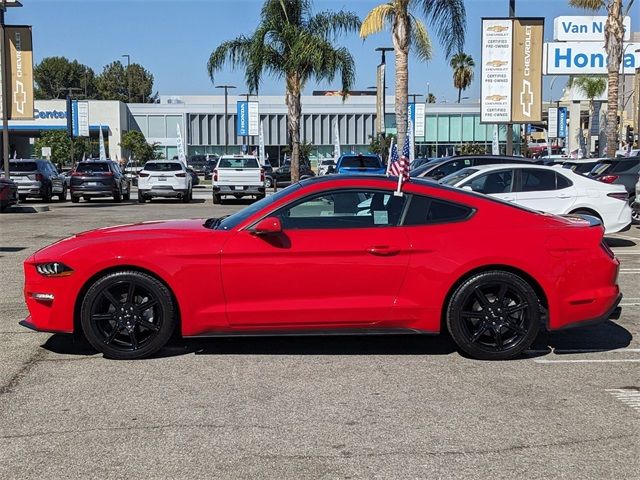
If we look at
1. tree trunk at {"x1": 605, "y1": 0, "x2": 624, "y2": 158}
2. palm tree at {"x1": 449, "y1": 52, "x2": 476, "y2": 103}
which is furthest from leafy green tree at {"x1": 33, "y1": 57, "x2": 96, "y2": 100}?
tree trunk at {"x1": 605, "y1": 0, "x2": 624, "y2": 158}

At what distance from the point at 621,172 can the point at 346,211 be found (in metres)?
17.2

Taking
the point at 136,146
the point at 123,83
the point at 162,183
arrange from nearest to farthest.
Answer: the point at 162,183 → the point at 136,146 → the point at 123,83

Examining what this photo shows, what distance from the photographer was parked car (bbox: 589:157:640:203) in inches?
842

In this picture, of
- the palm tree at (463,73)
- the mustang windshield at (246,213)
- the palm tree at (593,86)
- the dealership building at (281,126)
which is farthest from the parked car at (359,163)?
the palm tree at (463,73)

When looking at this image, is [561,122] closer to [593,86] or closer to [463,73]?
[593,86]

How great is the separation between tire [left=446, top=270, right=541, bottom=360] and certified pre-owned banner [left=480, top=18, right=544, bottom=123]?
21513 mm

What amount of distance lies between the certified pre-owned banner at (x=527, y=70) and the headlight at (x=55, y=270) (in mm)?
22735

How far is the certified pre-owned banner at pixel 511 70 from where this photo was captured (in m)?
26.5

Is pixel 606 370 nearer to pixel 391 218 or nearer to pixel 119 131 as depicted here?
pixel 391 218

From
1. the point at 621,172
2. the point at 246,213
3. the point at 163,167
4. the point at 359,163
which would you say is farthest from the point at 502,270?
the point at 163,167

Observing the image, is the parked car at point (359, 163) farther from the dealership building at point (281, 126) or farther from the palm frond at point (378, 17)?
the dealership building at point (281, 126)

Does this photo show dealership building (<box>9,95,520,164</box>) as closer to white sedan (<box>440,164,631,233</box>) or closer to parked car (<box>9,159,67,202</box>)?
parked car (<box>9,159,67,202</box>)

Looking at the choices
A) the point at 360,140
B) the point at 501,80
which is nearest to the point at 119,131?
the point at 360,140

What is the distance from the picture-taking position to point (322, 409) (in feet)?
17.9
